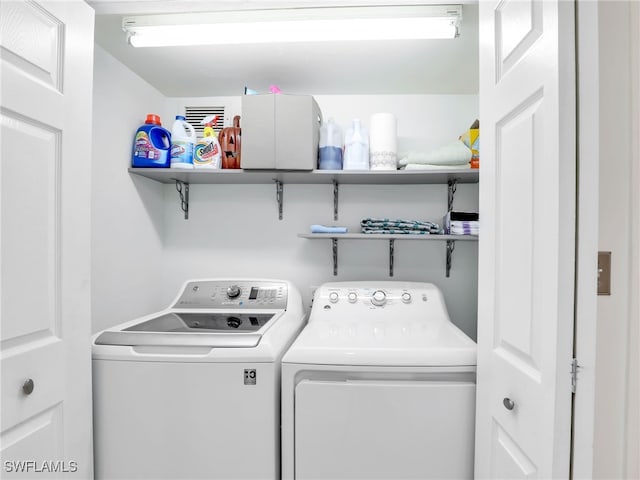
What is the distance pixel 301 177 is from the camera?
6.85 ft

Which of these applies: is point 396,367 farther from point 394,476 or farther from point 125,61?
point 125,61

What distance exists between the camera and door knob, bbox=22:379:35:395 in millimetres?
1014

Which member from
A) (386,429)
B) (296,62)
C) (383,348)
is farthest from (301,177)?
(386,429)

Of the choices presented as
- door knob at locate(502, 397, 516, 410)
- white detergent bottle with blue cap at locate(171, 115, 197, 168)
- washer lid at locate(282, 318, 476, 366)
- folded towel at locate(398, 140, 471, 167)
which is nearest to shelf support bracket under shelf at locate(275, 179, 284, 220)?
white detergent bottle with blue cap at locate(171, 115, 197, 168)

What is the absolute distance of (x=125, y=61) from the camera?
6.29 ft

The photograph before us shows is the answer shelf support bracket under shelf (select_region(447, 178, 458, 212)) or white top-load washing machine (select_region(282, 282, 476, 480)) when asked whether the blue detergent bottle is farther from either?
shelf support bracket under shelf (select_region(447, 178, 458, 212))

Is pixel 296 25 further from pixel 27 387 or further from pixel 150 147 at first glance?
pixel 27 387

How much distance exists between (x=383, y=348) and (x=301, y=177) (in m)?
1.17

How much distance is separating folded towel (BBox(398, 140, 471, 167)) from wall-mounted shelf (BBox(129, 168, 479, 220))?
7 cm

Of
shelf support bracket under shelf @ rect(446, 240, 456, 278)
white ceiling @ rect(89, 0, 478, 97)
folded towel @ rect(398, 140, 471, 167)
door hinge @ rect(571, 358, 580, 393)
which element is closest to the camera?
door hinge @ rect(571, 358, 580, 393)

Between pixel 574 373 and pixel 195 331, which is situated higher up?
pixel 574 373

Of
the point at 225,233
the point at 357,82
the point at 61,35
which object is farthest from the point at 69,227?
the point at 357,82

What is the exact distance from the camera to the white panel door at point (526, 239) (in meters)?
0.78

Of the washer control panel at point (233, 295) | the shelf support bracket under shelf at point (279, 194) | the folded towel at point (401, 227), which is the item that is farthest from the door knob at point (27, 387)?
the folded towel at point (401, 227)
